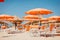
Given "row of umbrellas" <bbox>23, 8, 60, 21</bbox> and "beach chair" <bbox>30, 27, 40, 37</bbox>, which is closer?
"row of umbrellas" <bbox>23, 8, 60, 21</bbox>

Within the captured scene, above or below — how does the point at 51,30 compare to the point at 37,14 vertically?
below

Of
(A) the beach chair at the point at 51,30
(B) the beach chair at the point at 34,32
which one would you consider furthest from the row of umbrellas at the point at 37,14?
(A) the beach chair at the point at 51,30

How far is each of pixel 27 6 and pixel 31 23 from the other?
1027 millimetres

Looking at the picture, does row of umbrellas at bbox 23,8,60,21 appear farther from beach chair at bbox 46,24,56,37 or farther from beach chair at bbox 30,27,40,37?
beach chair at bbox 46,24,56,37

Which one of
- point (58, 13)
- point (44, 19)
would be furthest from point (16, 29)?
point (58, 13)

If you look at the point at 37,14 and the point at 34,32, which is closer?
the point at 34,32

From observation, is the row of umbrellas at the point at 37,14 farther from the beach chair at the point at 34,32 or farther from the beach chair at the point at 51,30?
the beach chair at the point at 51,30

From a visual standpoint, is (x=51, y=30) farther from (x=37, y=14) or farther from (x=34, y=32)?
(x=37, y=14)

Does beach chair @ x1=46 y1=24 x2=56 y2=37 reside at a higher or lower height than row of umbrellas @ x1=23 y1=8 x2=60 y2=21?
lower

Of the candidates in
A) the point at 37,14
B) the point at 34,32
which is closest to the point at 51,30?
the point at 34,32

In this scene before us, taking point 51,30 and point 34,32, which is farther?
point 51,30

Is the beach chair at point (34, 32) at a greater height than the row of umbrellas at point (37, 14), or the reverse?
the row of umbrellas at point (37, 14)

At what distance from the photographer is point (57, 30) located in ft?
20.6

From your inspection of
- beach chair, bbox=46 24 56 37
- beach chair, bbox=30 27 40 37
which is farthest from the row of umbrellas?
beach chair, bbox=46 24 56 37
